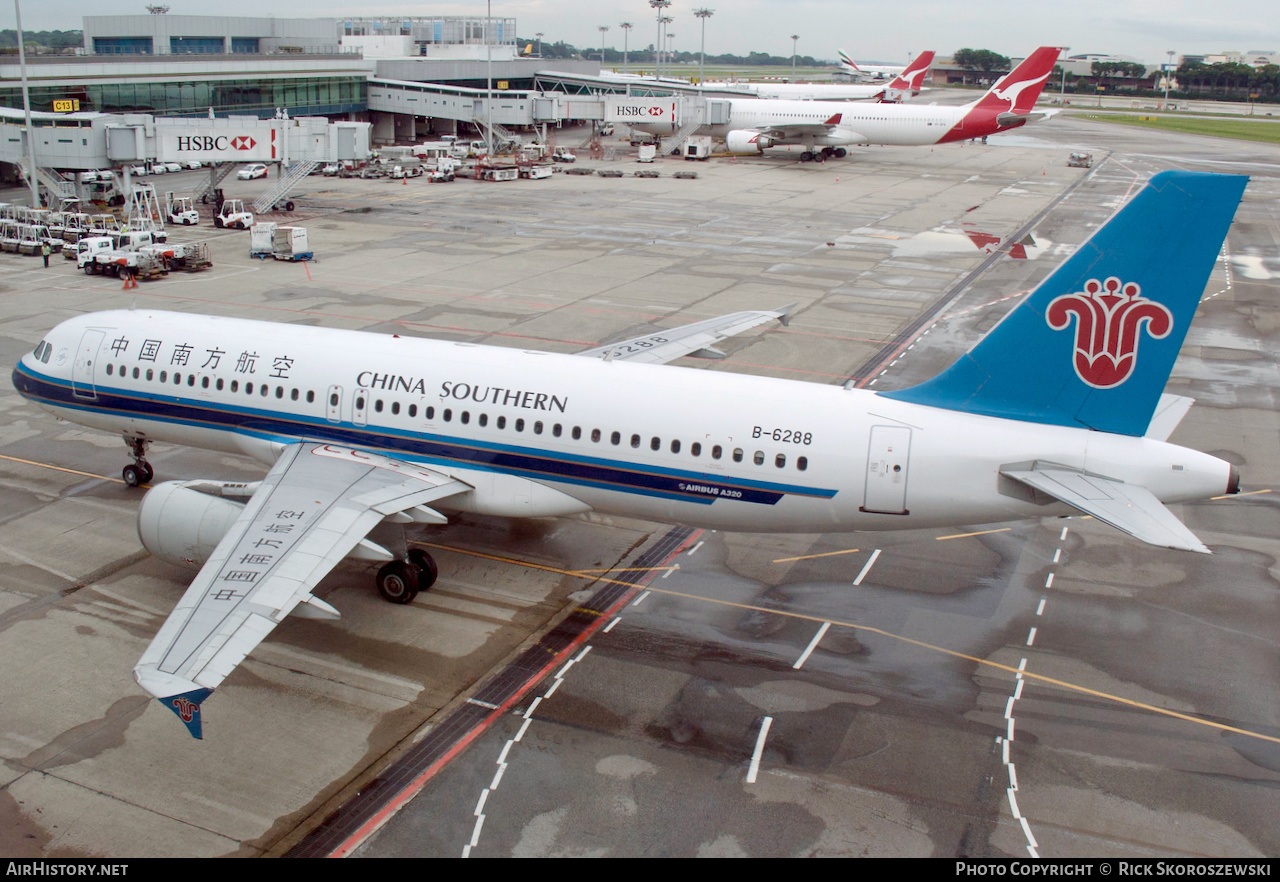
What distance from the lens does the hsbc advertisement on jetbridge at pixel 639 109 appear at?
109 meters

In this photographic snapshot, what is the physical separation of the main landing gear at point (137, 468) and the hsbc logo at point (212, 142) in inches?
1777

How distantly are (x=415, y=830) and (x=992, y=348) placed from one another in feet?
46.3

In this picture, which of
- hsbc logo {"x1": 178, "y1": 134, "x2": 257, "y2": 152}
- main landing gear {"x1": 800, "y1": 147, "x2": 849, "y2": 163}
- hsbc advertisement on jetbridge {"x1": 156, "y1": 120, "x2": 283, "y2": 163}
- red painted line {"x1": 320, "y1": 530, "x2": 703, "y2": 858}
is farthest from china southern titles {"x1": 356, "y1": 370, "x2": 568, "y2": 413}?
main landing gear {"x1": 800, "y1": 147, "x2": 849, "y2": 163}

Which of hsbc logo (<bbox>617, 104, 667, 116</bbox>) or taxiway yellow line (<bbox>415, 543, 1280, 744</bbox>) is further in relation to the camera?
hsbc logo (<bbox>617, 104, 667, 116</bbox>)

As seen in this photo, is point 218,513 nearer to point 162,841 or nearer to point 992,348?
point 162,841

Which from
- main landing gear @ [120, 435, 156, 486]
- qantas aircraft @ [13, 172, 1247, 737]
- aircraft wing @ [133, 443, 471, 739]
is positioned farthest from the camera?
main landing gear @ [120, 435, 156, 486]

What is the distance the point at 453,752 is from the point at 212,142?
61767mm

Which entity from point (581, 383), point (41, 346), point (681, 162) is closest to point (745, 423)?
point (581, 383)

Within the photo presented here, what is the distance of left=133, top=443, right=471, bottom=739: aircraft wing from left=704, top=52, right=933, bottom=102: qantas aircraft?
435ft

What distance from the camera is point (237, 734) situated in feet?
58.4

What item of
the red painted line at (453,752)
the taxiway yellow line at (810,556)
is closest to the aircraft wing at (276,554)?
the red painted line at (453,752)

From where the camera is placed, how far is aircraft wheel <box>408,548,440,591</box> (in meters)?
22.9

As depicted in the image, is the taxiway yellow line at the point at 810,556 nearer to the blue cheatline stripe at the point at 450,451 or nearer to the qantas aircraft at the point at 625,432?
the qantas aircraft at the point at 625,432

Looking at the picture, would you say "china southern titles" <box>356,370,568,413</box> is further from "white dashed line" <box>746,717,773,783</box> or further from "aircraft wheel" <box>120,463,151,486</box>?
"aircraft wheel" <box>120,463,151,486</box>
